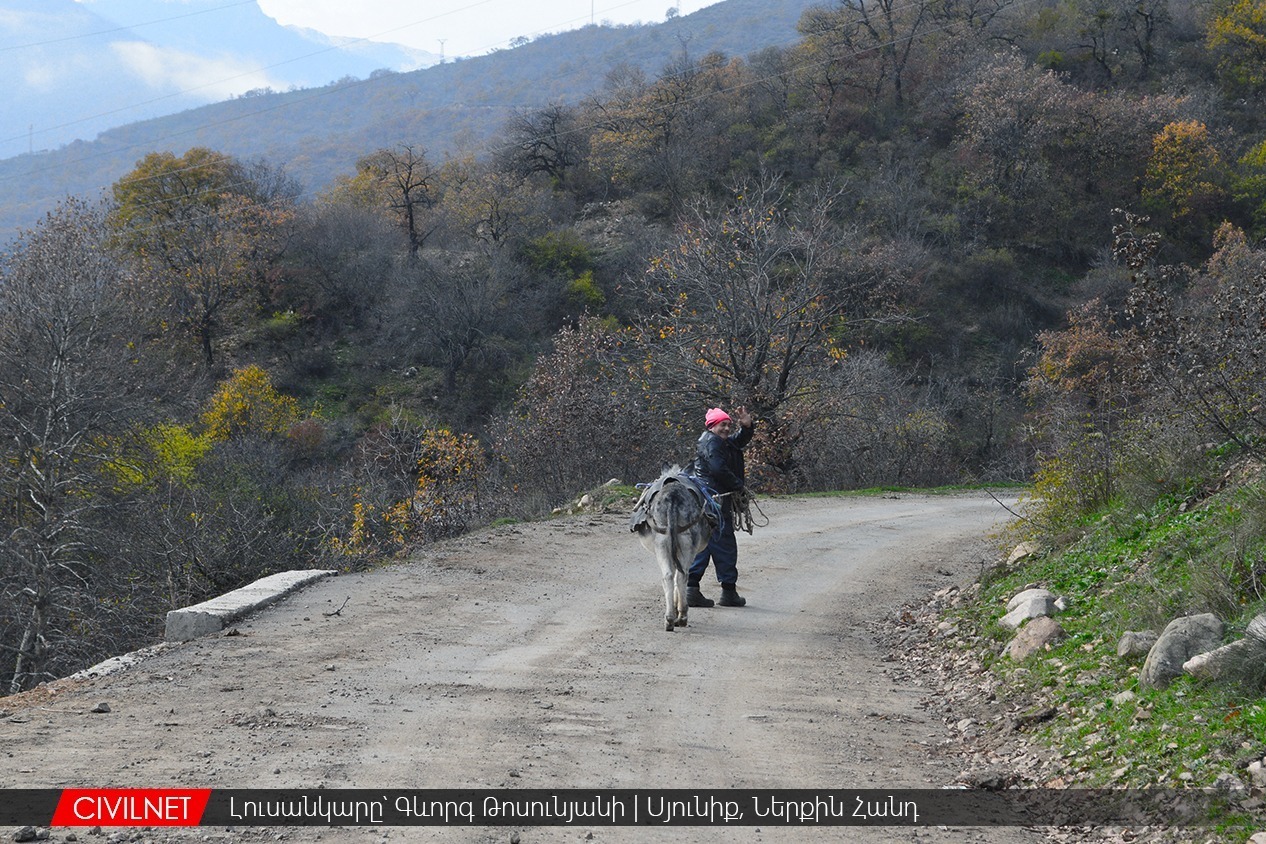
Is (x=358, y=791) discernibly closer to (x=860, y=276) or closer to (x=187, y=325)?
(x=860, y=276)

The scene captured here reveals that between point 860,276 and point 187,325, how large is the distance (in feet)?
109

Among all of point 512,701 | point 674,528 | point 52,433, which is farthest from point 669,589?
point 52,433

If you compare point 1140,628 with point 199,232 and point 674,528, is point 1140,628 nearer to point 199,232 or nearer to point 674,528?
point 674,528

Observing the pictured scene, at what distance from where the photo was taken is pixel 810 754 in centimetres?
679

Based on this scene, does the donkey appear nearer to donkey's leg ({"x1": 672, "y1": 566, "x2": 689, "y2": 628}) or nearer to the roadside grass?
donkey's leg ({"x1": 672, "y1": 566, "x2": 689, "y2": 628})

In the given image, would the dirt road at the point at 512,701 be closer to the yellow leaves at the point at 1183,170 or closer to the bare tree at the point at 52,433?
the bare tree at the point at 52,433

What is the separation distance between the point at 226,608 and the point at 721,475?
512 cm

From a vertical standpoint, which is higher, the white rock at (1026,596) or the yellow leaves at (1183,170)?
the yellow leaves at (1183,170)

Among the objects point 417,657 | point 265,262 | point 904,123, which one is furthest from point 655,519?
point 904,123

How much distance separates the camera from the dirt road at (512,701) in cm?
616

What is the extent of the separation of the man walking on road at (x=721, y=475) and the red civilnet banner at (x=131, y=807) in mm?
6030

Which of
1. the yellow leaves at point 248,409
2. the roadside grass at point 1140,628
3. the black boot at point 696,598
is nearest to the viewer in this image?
the roadside grass at point 1140,628

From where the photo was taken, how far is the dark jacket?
1096 centimetres
